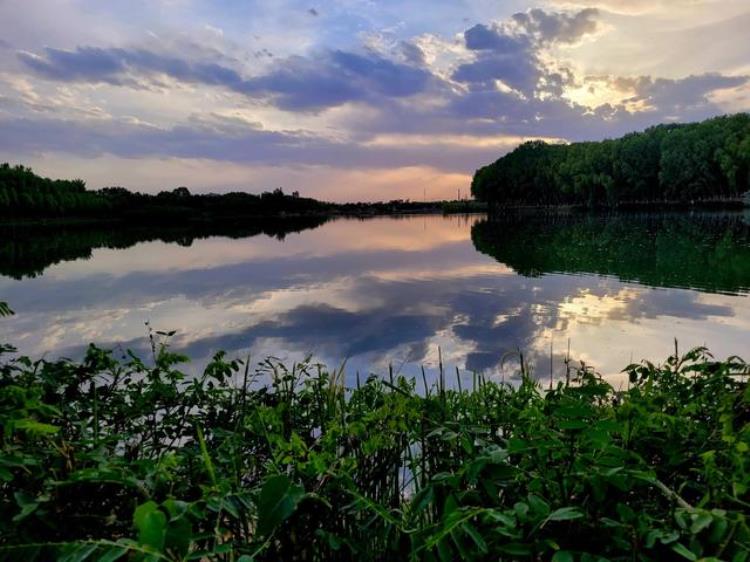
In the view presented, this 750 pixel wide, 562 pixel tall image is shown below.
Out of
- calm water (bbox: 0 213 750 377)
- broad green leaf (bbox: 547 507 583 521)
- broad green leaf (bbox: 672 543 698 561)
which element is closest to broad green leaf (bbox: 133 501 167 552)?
broad green leaf (bbox: 547 507 583 521)

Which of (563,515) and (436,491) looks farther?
(436,491)

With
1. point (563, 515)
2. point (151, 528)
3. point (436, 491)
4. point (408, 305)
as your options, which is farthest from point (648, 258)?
point (151, 528)

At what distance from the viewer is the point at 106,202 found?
151 metres

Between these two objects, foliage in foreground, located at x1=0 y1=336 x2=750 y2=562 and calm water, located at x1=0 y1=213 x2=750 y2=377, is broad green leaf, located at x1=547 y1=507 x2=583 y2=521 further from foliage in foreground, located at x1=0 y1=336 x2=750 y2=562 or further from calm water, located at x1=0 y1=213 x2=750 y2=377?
calm water, located at x1=0 y1=213 x2=750 y2=377

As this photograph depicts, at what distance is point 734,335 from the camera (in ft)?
49.9

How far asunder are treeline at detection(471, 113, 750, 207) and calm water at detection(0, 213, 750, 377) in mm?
80245

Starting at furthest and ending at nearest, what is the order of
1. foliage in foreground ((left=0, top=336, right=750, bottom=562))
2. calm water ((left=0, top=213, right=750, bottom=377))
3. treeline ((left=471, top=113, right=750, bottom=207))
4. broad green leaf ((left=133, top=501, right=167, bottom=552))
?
1. treeline ((left=471, top=113, right=750, bottom=207))
2. calm water ((left=0, top=213, right=750, bottom=377))
3. foliage in foreground ((left=0, top=336, right=750, bottom=562))
4. broad green leaf ((left=133, top=501, right=167, bottom=552))

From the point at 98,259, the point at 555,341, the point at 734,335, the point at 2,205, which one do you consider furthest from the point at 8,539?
the point at 2,205

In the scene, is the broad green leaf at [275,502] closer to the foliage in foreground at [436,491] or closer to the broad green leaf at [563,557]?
the foliage in foreground at [436,491]

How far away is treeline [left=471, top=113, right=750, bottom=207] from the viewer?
104750 mm

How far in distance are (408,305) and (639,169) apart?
119 metres

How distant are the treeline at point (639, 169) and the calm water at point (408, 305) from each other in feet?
263

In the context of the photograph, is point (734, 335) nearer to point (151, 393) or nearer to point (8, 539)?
point (151, 393)

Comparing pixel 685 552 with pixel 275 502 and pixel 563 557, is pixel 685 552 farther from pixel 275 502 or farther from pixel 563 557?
pixel 275 502
